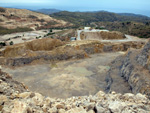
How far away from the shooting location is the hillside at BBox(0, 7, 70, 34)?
69.0 metres

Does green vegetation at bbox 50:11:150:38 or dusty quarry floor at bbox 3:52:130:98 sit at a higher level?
green vegetation at bbox 50:11:150:38

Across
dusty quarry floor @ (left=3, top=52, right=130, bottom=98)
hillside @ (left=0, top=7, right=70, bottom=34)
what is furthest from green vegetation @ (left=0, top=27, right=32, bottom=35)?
dusty quarry floor @ (left=3, top=52, right=130, bottom=98)

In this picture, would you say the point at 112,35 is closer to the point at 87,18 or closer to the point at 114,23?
the point at 114,23

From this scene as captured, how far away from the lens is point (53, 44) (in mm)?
30875

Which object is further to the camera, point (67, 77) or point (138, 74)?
point (67, 77)

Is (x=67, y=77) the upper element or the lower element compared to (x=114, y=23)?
lower

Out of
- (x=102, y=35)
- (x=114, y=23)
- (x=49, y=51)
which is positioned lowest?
(x=49, y=51)

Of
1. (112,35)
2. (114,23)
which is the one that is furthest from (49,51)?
(114,23)

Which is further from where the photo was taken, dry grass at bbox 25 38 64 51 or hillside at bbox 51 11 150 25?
hillside at bbox 51 11 150 25

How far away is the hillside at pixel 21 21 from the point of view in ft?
226

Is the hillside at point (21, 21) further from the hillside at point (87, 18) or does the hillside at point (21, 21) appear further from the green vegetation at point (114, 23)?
the hillside at point (87, 18)

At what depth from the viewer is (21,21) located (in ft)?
254

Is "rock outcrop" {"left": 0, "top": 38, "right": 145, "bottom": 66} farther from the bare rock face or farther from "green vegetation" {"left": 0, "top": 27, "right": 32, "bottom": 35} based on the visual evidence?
"green vegetation" {"left": 0, "top": 27, "right": 32, "bottom": 35}

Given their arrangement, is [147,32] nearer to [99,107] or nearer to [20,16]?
[99,107]
